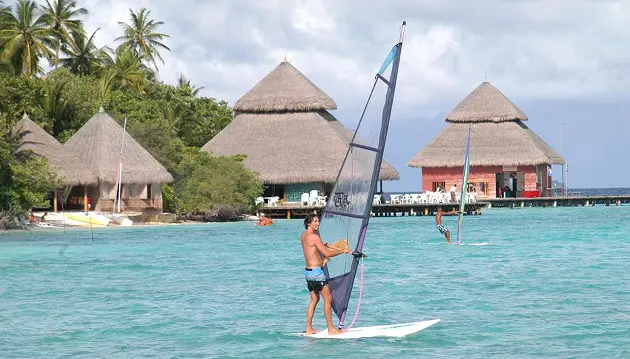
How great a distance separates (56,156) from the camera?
43969 millimetres

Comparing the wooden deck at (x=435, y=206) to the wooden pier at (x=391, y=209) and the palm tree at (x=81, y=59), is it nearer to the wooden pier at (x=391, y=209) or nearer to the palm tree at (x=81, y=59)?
the wooden pier at (x=391, y=209)

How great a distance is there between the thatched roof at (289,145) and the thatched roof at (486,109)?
10562 mm

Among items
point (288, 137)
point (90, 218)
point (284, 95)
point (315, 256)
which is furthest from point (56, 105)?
point (315, 256)

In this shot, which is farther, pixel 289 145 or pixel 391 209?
pixel 289 145

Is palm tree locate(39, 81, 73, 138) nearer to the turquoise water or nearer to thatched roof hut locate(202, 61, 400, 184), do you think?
thatched roof hut locate(202, 61, 400, 184)

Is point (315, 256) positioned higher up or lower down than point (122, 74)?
lower down

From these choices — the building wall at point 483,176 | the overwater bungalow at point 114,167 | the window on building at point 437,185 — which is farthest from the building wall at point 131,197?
the building wall at point 483,176

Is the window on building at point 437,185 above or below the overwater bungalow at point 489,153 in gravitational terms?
below

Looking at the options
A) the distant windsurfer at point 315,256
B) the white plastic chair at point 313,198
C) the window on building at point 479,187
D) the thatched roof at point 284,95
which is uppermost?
the thatched roof at point 284,95

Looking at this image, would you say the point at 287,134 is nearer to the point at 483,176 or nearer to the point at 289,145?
the point at 289,145

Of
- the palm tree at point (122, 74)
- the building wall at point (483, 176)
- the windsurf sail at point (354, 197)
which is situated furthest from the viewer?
the building wall at point (483, 176)

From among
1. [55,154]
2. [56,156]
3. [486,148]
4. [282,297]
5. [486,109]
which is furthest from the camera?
[486,109]

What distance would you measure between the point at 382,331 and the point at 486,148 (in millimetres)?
51503

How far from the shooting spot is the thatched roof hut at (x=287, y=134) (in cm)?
5284
